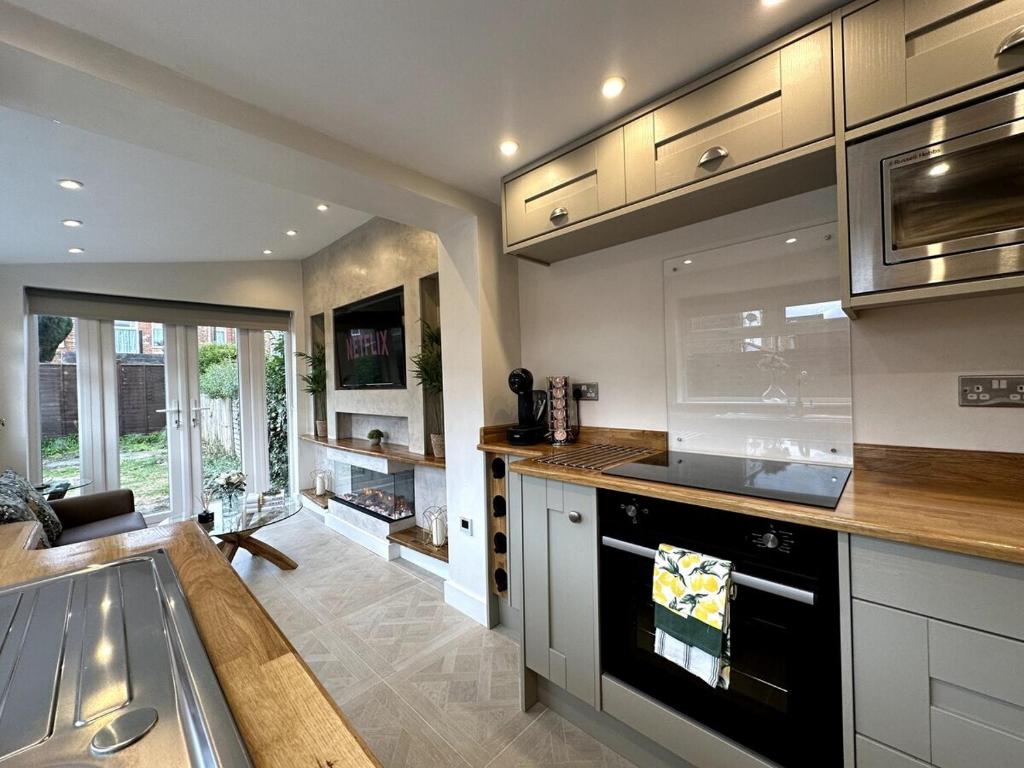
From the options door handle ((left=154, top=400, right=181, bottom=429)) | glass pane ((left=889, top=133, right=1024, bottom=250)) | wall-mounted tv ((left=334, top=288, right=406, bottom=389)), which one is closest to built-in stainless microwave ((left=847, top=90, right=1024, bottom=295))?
glass pane ((left=889, top=133, right=1024, bottom=250))

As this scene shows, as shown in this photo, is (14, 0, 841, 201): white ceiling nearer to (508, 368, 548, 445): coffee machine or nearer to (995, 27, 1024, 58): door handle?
(995, 27, 1024, 58): door handle

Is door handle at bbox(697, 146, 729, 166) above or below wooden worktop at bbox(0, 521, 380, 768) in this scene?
above

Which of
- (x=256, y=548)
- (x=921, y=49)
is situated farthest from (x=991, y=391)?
(x=256, y=548)

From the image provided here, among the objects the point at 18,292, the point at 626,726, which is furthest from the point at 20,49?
the point at 18,292

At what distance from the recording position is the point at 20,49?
3.67 ft

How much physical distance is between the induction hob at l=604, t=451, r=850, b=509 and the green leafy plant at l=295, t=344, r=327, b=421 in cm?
387

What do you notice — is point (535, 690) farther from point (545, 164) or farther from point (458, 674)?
point (545, 164)

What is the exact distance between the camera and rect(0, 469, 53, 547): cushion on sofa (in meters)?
1.99

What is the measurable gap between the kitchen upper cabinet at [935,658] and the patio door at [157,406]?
497cm

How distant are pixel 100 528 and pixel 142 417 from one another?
156 centimetres

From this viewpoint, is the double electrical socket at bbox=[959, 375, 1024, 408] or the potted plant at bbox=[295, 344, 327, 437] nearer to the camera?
the double electrical socket at bbox=[959, 375, 1024, 408]

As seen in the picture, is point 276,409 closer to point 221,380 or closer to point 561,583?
point 221,380

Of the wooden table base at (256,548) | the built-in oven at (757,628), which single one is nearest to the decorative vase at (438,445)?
the wooden table base at (256,548)

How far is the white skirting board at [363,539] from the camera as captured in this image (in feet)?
10.5
